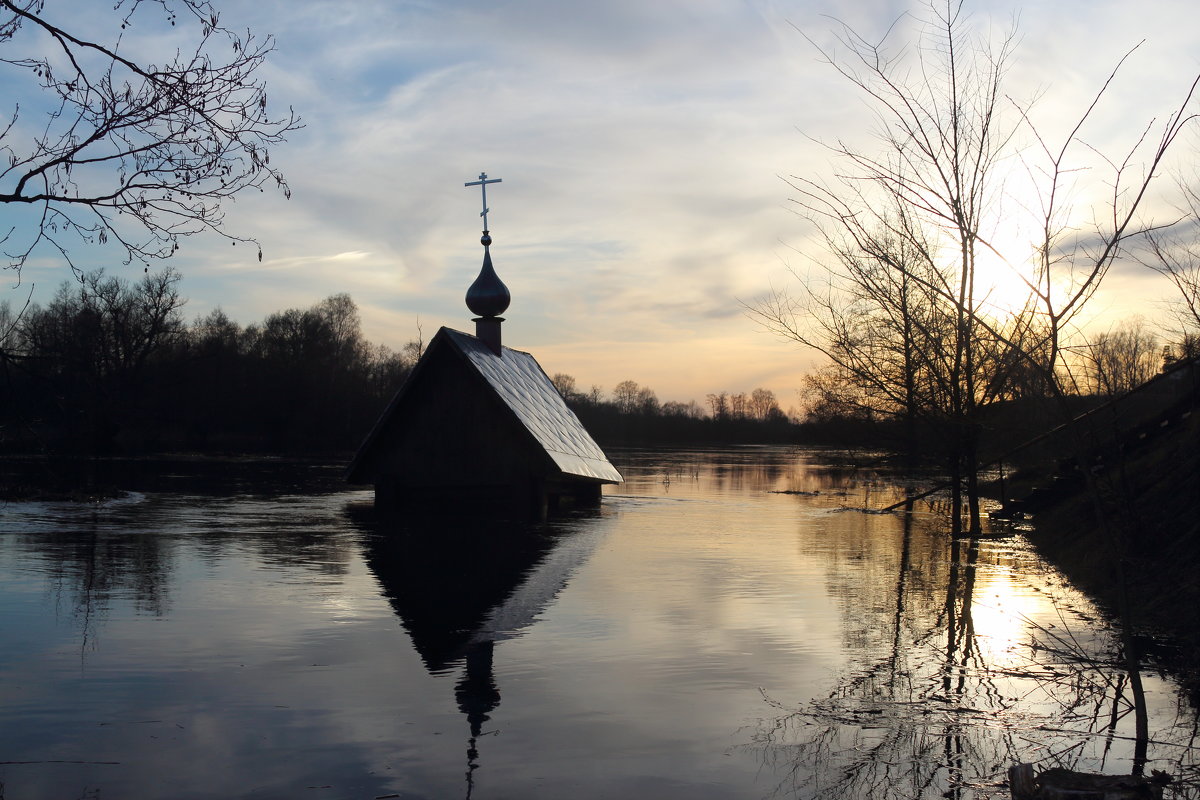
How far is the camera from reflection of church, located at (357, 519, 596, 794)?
9.00 metres

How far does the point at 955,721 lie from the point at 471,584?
7.87 m

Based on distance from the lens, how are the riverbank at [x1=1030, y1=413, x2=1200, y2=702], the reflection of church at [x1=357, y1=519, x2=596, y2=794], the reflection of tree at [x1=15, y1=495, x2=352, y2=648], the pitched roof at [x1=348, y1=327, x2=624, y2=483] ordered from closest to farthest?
the reflection of church at [x1=357, y1=519, x2=596, y2=794] < the riverbank at [x1=1030, y1=413, x2=1200, y2=702] < the reflection of tree at [x1=15, y1=495, x2=352, y2=648] < the pitched roof at [x1=348, y1=327, x2=624, y2=483]

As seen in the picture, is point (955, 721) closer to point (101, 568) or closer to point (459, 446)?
point (101, 568)

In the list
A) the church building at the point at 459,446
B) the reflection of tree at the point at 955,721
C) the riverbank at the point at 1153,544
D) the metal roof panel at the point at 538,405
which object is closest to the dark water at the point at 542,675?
the reflection of tree at the point at 955,721

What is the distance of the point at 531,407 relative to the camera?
2705cm

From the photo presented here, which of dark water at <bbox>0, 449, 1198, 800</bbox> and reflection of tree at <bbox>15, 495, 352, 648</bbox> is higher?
reflection of tree at <bbox>15, 495, 352, 648</bbox>

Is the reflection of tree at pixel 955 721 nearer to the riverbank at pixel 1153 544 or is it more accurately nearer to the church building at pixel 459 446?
the riverbank at pixel 1153 544

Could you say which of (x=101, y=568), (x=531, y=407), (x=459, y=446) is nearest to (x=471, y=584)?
(x=101, y=568)

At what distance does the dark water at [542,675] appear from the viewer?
632cm

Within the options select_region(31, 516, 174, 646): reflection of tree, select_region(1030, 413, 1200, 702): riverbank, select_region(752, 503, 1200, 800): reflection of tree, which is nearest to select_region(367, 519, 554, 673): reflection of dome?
select_region(31, 516, 174, 646): reflection of tree

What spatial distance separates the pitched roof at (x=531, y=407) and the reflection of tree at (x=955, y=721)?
1425cm

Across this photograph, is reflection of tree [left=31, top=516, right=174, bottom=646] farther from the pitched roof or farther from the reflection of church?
the pitched roof

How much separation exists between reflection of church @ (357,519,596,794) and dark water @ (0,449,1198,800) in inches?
2.3

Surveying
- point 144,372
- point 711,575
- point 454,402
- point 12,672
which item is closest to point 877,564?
point 711,575
